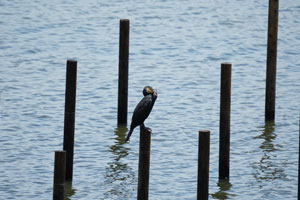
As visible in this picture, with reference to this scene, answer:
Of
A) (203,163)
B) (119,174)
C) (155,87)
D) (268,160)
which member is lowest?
(119,174)

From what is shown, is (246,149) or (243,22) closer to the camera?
(246,149)

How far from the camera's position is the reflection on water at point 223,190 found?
61.4 ft

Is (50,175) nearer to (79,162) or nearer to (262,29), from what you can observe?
(79,162)

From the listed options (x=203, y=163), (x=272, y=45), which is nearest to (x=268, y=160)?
(x=272, y=45)

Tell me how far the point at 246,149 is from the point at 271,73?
6.25ft

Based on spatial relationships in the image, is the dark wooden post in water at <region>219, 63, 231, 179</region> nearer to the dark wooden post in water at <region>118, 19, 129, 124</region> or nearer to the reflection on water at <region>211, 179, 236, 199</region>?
the reflection on water at <region>211, 179, 236, 199</region>

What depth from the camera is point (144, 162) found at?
15695mm

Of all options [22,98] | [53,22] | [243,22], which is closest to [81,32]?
[53,22]

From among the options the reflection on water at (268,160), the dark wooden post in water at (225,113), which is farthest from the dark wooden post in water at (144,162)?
the reflection on water at (268,160)

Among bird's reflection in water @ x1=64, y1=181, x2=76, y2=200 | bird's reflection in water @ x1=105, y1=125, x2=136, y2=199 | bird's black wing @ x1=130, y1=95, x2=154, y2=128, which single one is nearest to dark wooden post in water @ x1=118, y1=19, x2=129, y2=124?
bird's reflection in water @ x1=105, y1=125, x2=136, y2=199

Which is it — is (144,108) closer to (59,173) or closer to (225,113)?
(225,113)

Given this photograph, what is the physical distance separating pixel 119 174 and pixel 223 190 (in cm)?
248

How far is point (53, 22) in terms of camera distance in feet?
120

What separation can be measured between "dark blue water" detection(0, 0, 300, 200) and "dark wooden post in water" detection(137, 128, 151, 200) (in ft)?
9.21
